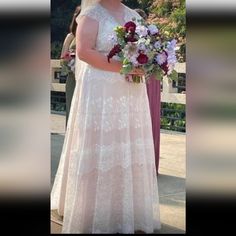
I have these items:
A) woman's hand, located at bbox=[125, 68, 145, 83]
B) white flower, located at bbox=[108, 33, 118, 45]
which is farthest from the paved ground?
white flower, located at bbox=[108, 33, 118, 45]

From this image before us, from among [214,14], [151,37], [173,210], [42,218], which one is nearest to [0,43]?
[42,218]

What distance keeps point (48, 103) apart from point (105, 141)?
1550 millimetres

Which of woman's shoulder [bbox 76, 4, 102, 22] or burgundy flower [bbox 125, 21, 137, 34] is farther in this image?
woman's shoulder [bbox 76, 4, 102, 22]

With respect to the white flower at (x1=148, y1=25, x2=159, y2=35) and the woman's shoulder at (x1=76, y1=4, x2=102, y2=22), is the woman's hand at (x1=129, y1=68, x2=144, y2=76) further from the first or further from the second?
the woman's shoulder at (x1=76, y1=4, x2=102, y2=22)

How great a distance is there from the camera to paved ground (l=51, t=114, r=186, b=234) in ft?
10.8

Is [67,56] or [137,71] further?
[67,56]

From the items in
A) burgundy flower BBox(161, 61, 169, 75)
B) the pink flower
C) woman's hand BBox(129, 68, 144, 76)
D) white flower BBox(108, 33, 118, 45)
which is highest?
the pink flower

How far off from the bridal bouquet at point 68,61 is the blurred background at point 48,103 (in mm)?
3182

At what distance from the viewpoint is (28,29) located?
1289 mm

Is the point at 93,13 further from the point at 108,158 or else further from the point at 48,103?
the point at 48,103

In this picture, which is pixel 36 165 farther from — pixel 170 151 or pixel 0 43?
Result: pixel 170 151

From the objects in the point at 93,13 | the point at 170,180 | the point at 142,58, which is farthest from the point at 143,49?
the point at 170,180

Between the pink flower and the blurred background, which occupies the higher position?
the pink flower

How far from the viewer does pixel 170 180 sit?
4.61 metres
